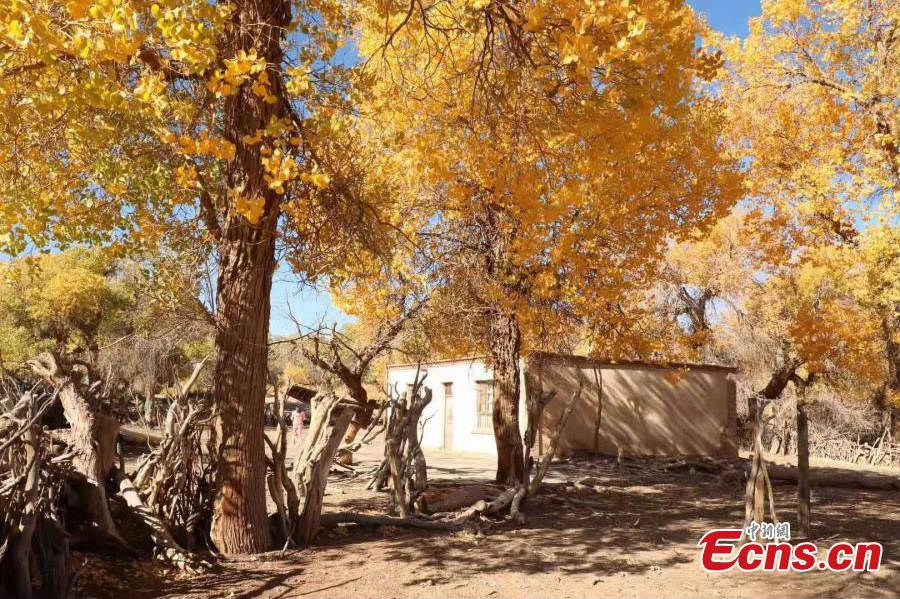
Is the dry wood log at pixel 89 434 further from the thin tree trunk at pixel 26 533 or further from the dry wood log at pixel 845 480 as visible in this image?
the dry wood log at pixel 845 480

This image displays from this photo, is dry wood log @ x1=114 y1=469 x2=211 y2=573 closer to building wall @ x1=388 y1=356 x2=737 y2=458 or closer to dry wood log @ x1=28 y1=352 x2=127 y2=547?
dry wood log @ x1=28 y1=352 x2=127 y2=547

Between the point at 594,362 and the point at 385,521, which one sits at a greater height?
the point at 594,362

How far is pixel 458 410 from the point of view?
20.4m

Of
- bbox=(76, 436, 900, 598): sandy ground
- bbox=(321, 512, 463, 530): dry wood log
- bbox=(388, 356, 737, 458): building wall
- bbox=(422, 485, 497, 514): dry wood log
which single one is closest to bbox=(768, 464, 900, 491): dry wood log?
bbox=(76, 436, 900, 598): sandy ground

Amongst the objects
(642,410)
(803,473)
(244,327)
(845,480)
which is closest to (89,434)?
(244,327)

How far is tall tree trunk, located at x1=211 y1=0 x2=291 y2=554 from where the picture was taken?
6.05 meters

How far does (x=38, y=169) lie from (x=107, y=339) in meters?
21.8

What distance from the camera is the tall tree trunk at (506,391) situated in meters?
→ 10.6

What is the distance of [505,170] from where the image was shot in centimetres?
846

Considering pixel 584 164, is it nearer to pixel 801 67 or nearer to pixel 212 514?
pixel 212 514

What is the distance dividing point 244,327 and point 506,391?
18.5 feet

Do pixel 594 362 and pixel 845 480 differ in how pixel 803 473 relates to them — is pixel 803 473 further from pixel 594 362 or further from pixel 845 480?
pixel 594 362

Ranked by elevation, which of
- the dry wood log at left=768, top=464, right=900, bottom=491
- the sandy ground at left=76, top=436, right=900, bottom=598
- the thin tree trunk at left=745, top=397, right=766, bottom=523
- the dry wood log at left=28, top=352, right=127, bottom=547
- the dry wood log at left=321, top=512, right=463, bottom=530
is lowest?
the dry wood log at left=768, top=464, right=900, bottom=491

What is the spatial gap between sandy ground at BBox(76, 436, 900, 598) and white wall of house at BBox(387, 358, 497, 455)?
9.43 m
